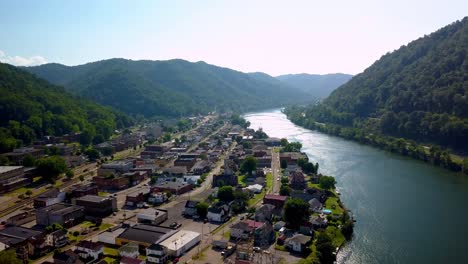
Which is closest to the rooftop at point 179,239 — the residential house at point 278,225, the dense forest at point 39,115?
the residential house at point 278,225

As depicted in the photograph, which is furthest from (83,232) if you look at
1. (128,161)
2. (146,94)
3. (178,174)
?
(146,94)

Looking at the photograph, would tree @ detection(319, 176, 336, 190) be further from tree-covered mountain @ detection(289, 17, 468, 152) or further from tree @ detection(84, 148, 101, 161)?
tree @ detection(84, 148, 101, 161)

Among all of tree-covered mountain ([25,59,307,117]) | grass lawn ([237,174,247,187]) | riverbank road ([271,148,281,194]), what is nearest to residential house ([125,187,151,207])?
grass lawn ([237,174,247,187])

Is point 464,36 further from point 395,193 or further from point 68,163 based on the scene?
point 68,163

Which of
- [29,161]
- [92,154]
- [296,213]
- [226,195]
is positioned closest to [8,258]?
[226,195]

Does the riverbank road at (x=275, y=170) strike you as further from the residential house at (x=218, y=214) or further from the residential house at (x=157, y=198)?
the residential house at (x=157, y=198)

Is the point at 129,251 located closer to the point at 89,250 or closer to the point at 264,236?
the point at 89,250
